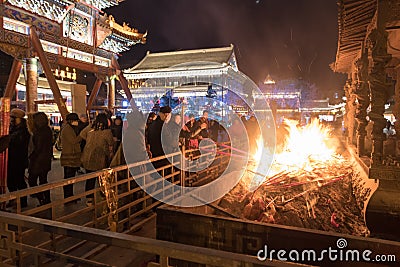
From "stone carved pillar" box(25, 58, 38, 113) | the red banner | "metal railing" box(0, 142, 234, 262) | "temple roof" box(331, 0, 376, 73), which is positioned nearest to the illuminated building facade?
"temple roof" box(331, 0, 376, 73)

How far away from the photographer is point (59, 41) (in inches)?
509

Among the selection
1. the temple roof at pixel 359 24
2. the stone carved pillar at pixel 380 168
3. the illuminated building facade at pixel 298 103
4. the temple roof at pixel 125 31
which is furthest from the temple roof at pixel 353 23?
the illuminated building facade at pixel 298 103

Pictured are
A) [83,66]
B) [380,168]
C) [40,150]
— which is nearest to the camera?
[380,168]

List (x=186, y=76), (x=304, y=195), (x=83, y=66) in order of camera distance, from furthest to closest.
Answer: (x=186, y=76)
(x=83, y=66)
(x=304, y=195)

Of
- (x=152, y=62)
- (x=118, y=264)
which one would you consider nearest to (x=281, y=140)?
(x=118, y=264)

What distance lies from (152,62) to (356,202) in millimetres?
30315

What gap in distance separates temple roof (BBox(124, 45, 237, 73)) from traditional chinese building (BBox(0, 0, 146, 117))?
43.0 ft

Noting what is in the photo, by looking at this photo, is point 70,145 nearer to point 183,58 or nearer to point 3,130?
point 3,130

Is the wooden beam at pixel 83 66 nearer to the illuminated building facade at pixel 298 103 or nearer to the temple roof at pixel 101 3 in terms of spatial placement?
the temple roof at pixel 101 3

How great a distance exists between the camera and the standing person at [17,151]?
5.46 meters

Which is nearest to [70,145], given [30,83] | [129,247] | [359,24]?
[129,247]

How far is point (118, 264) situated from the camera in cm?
353

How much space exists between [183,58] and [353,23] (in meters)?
27.5

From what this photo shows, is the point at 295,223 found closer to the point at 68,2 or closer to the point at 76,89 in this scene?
the point at 76,89
